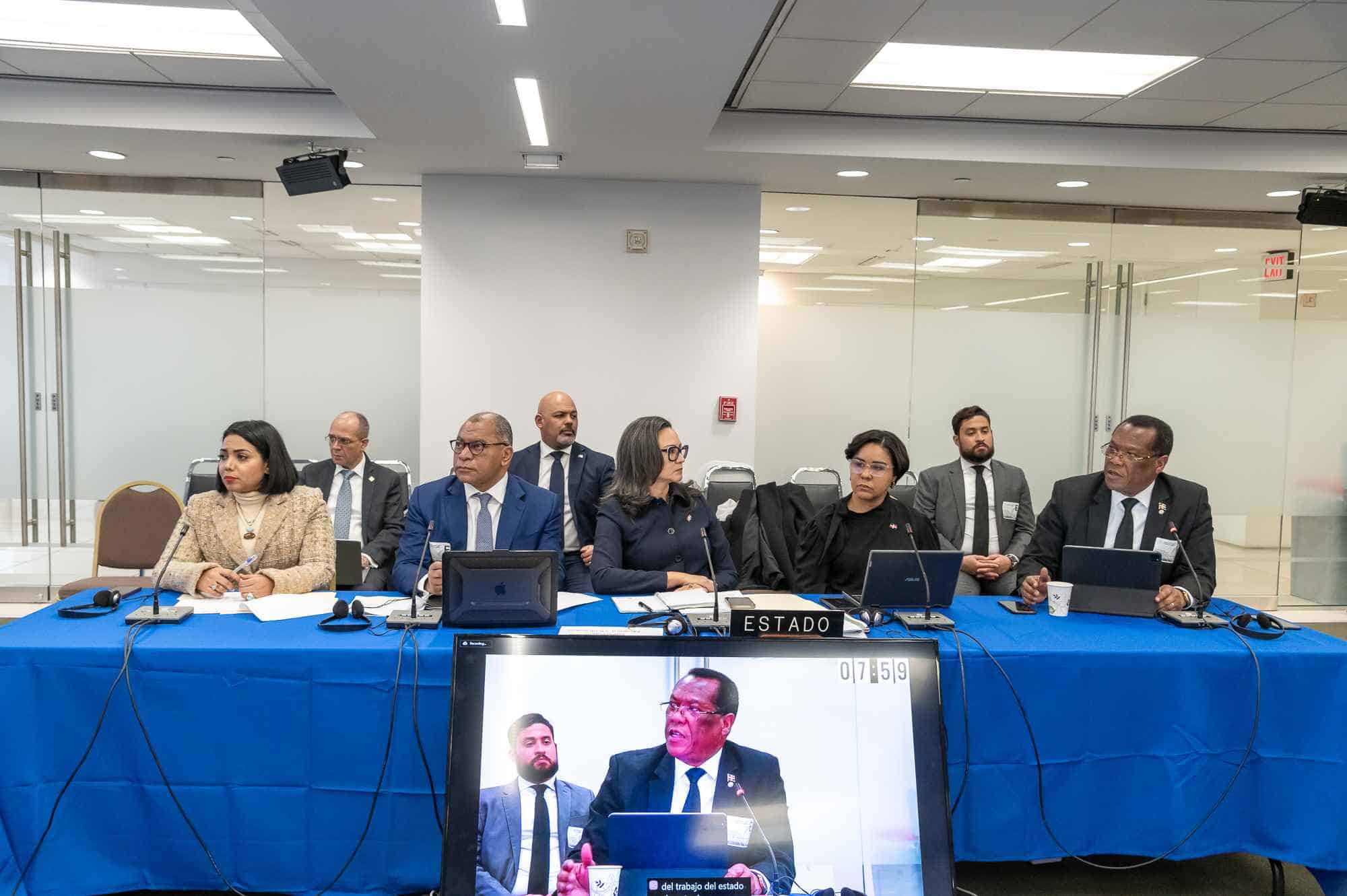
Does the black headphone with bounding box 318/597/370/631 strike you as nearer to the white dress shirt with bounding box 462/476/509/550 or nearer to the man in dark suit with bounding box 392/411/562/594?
the man in dark suit with bounding box 392/411/562/594

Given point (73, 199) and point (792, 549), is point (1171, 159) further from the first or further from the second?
point (73, 199)

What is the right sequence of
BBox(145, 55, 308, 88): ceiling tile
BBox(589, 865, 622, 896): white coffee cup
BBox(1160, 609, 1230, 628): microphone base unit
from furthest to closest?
1. BBox(145, 55, 308, 88): ceiling tile
2. BBox(1160, 609, 1230, 628): microphone base unit
3. BBox(589, 865, 622, 896): white coffee cup

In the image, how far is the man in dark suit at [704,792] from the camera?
1632 millimetres

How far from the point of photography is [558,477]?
15.6ft

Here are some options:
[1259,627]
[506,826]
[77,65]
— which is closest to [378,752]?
[506,826]

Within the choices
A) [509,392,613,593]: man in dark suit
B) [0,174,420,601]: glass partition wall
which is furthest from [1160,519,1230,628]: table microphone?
[0,174,420,601]: glass partition wall

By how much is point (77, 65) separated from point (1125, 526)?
513 centimetres

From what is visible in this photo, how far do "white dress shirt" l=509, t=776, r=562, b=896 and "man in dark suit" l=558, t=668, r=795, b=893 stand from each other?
2 cm

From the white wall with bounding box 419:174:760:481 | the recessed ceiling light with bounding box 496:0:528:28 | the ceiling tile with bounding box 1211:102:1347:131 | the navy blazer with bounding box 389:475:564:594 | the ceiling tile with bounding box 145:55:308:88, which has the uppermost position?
→ the ceiling tile with bounding box 1211:102:1347:131

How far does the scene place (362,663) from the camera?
2.47 meters

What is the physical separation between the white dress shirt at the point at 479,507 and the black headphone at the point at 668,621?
3.21ft

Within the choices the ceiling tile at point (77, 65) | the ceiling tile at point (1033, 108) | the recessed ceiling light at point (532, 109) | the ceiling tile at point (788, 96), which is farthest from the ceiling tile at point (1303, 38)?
the ceiling tile at point (77, 65)

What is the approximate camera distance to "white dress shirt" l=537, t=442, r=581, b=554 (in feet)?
15.3

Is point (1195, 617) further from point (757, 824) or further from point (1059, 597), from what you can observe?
point (757, 824)
